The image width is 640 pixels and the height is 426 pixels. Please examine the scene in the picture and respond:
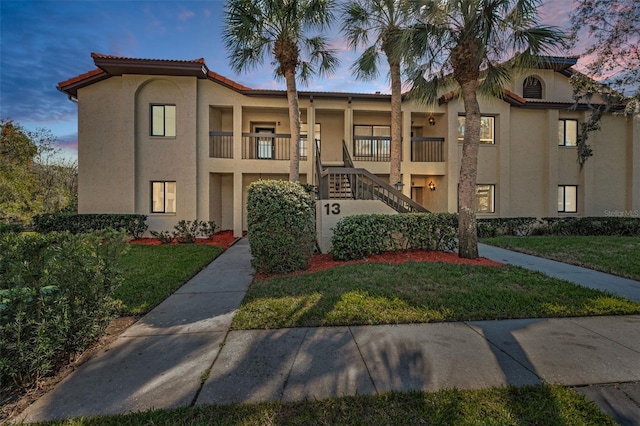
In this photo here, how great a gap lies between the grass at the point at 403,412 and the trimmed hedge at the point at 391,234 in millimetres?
4901

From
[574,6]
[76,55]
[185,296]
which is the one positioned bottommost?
[185,296]

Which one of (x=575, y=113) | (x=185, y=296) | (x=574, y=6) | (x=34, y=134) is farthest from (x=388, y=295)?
(x=34, y=134)

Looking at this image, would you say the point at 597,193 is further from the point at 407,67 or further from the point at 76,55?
the point at 76,55

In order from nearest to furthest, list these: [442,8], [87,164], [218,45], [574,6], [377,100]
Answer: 1. [442,8]
2. [574,6]
3. [218,45]
4. [87,164]
5. [377,100]

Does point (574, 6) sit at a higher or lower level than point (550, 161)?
higher

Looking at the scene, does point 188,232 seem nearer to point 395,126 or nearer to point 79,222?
point 79,222

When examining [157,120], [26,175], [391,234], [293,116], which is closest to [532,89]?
[293,116]

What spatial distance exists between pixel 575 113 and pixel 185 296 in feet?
62.9

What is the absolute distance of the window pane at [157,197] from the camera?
1293 cm

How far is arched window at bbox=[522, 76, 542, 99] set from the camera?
15.1m

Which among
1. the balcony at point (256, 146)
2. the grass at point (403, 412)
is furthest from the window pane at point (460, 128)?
the grass at point (403, 412)

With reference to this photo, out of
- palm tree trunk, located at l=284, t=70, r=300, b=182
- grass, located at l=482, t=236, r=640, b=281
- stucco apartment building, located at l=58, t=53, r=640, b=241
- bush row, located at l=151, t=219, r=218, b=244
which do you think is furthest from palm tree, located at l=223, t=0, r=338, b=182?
grass, located at l=482, t=236, r=640, b=281

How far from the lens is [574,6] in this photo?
8711 mm

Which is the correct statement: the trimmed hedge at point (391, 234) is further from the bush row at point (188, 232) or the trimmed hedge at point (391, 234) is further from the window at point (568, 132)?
the window at point (568, 132)
